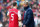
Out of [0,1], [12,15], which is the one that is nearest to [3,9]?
[0,1]

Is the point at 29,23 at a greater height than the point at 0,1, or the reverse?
the point at 0,1

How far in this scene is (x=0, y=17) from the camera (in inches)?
277

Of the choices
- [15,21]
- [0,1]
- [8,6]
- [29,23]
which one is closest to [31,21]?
[29,23]

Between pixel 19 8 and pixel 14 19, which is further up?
pixel 19 8

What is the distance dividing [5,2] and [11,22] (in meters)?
4.79

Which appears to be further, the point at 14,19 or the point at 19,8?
the point at 19,8

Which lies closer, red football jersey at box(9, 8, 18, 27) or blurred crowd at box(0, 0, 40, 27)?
red football jersey at box(9, 8, 18, 27)

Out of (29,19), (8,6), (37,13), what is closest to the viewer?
(29,19)

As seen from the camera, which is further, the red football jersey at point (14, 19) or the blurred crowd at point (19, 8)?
the blurred crowd at point (19, 8)

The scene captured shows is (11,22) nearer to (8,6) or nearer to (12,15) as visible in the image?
(12,15)

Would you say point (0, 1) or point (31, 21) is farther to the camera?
point (0, 1)

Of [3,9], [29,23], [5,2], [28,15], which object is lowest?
[29,23]

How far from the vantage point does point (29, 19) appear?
363cm

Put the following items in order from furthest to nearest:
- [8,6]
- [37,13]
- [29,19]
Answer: [8,6] → [37,13] → [29,19]
